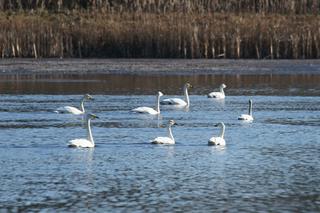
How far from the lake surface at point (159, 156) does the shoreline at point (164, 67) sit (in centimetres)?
631

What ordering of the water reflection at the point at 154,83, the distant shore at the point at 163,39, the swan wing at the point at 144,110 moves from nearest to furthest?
the swan wing at the point at 144,110
the water reflection at the point at 154,83
the distant shore at the point at 163,39

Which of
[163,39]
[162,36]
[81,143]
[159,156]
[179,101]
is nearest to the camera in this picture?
[159,156]

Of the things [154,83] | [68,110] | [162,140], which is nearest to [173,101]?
[68,110]

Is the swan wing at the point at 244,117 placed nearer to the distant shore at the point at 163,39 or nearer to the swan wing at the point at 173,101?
the swan wing at the point at 173,101

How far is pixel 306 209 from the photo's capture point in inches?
610

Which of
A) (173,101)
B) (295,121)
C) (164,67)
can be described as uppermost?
(295,121)

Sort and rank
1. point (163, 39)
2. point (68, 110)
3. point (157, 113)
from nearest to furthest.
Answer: point (68, 110) < point (157, 113) < point (163, 39)

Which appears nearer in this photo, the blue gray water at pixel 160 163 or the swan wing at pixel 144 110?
the blue gray water at pixel 160 163

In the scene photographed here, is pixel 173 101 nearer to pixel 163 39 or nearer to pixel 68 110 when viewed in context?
pixel 68 110

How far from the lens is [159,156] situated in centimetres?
2047

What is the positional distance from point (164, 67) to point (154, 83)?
3.86 metres

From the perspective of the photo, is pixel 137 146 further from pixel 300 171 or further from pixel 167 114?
pixel 167 114

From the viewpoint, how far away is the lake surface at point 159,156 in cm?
1612

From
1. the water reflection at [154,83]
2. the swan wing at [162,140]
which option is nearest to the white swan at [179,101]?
the water reflection at [154,83]
